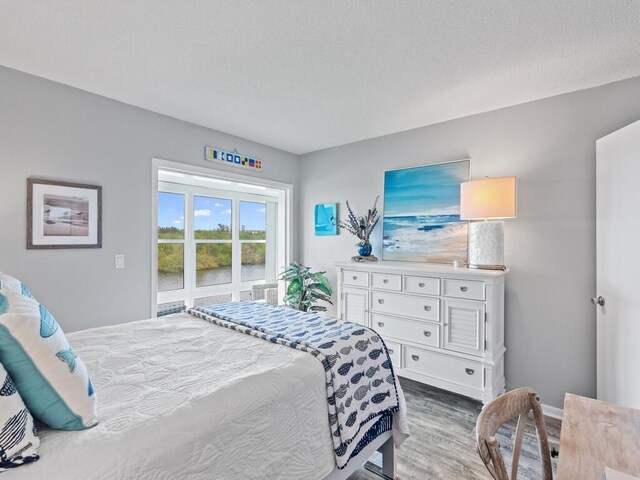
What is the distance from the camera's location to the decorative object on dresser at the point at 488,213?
2461 millimetres

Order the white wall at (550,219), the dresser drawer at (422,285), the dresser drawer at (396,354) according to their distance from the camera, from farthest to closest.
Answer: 1. the dresser drawer at (396,354)
2. the dresser drawer at (422,285)
3. the white wall at (550,219)

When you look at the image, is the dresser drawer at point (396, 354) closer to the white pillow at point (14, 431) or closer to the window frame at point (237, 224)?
the window frame at point (237, 224)

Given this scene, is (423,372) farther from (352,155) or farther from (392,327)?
(352,155)

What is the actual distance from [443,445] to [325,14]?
8.86ft

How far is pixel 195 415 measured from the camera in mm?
1062

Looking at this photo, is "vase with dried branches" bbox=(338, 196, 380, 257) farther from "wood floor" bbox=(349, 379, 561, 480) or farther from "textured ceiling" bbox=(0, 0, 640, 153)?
"wood floor" bbox=(349, 379, 561, 480)

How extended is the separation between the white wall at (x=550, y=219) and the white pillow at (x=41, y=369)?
294cm

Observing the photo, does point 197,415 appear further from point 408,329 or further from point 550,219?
point 550,219

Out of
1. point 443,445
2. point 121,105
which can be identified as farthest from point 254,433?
point 121,105

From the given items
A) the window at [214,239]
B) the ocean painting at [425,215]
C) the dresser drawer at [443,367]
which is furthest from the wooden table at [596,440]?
the window at [214,239]

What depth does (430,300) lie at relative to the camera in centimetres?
270

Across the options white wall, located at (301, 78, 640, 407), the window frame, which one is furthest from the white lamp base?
the window frame

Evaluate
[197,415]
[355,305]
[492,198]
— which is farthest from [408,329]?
[197,415]

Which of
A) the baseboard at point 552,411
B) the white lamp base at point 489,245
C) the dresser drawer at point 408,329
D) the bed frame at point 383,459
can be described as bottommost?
the baseboard at point 552,411
